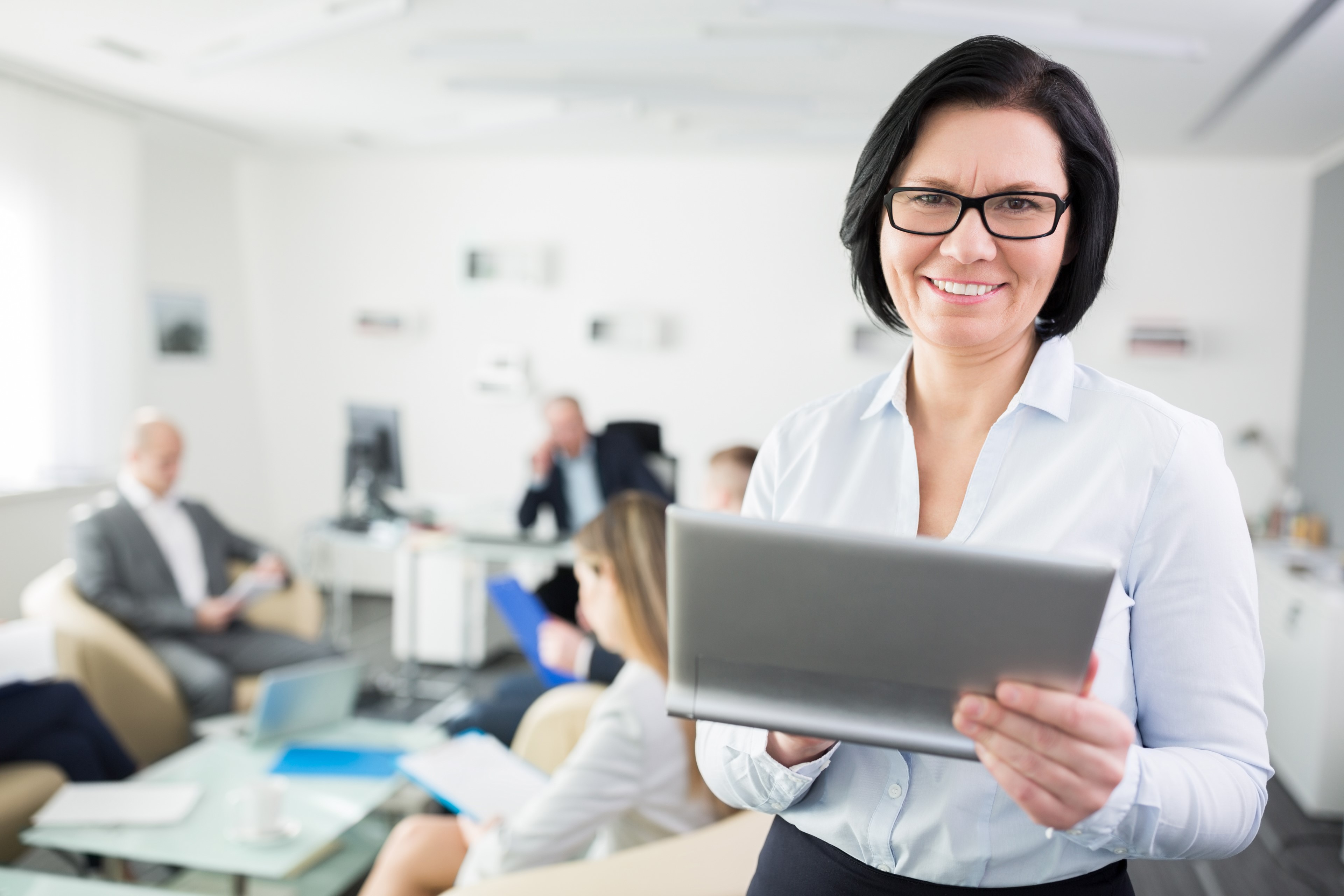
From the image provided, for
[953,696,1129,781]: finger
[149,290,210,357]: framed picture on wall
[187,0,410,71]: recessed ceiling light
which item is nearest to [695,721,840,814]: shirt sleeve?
[953,696,1129,781]: finger

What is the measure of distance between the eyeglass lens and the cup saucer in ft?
7.04

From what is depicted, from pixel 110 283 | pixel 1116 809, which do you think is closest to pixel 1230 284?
pixel 1116 809

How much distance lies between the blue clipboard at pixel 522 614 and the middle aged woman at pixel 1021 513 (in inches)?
74.4

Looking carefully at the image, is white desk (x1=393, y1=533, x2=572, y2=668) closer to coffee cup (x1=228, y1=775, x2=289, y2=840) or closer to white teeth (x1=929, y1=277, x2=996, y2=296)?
coffee cup (x1=228, y1=775, x2=289, y2=840)

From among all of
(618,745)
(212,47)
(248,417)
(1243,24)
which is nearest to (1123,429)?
(618,745)

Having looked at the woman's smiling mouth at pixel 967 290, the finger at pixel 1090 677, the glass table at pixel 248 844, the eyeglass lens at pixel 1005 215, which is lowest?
the glass table at pixel 248 844

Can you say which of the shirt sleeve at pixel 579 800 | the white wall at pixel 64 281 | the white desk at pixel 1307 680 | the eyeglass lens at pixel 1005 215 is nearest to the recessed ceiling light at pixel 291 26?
the white wall at pixel 64 281

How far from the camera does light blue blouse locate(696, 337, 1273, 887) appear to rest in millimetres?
824

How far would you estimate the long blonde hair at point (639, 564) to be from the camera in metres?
1.96

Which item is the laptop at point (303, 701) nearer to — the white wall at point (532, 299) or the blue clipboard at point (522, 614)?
the blue clipboard at point (522, 614)

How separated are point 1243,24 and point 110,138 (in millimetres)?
5308

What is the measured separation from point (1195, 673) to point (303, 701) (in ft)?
9.15

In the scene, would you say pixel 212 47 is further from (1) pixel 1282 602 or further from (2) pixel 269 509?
(1) pixel 1282 602

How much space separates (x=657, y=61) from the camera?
155 inches
